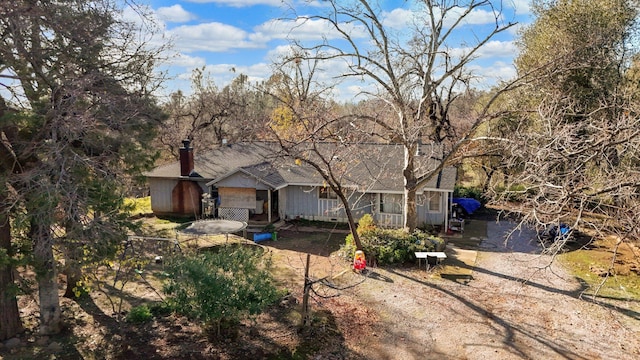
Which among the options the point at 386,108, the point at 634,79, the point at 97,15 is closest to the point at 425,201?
the point at 386,108

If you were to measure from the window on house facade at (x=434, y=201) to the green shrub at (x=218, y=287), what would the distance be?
42.7 feet

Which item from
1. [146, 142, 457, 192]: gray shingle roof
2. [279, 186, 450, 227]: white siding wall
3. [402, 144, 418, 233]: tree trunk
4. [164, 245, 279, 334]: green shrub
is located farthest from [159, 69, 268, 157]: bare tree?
[164, 245, 279, 334]: green shrub

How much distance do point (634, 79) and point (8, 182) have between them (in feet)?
80.3

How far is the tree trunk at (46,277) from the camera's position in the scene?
8.47m

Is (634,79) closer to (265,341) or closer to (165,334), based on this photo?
(265,341)

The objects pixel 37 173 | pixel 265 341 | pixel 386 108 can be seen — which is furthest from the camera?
pixel 386 108

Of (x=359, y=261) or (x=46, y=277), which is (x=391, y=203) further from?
(x=46, y=277)

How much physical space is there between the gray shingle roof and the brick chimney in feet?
1.44

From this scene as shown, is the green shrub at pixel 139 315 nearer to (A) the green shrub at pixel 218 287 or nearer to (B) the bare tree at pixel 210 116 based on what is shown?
(A) the green shrub at pixel 218 287

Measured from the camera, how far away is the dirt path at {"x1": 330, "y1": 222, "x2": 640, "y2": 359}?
32.4ft

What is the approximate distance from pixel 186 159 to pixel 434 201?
42.0 ft

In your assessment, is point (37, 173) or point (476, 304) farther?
point (476, 304)

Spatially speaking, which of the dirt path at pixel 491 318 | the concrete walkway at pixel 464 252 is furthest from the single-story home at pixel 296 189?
the dirt path at pixel 491 318

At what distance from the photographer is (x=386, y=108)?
19.3 m
